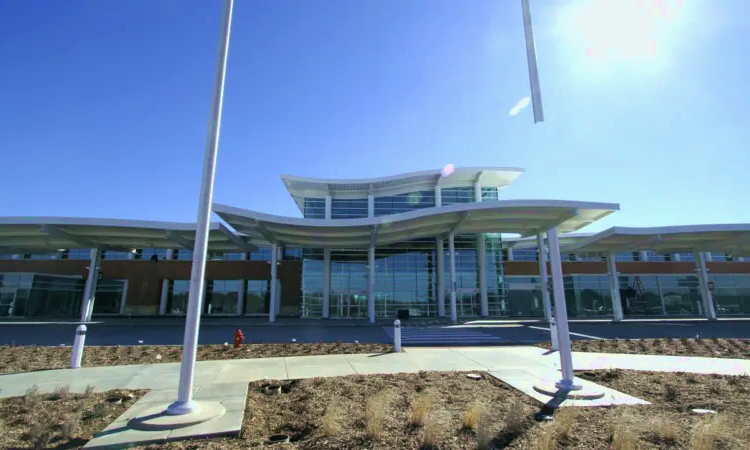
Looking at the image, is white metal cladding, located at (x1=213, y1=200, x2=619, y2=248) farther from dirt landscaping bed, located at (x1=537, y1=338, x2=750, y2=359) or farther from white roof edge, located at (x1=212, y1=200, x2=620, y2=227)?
dirt landscaping bed, located at (x1=537, y1=338, x2=750, y2=359)

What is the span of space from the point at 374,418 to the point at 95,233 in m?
28.3

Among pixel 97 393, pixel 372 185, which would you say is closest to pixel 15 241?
pixel 372 185

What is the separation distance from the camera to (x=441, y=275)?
32719 mm

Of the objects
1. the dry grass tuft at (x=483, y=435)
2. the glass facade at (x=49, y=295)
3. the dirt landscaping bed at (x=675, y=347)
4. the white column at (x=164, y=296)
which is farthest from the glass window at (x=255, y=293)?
the dry grass tuft at (x=483, y=435)

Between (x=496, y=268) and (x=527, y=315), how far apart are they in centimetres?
682

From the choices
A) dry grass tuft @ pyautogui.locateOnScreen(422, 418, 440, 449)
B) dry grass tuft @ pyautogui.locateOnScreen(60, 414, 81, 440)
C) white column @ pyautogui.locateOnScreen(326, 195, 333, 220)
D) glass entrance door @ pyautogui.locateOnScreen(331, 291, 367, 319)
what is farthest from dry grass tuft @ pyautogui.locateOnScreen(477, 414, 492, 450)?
white column @ pyautogui.locateOnScreen(326, 195, 333, 220)

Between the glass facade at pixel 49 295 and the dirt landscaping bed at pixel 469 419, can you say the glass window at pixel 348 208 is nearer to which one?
the glass facade at pixel 49 295

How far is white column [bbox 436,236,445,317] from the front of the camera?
32.1 m

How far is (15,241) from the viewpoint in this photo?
28.8m

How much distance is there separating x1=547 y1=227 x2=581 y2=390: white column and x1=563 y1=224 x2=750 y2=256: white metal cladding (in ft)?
76.0

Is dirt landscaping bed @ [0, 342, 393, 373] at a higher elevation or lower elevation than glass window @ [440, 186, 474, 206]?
lower

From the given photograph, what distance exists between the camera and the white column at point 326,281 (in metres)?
32.3

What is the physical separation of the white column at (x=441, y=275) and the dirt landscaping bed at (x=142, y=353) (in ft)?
62.4

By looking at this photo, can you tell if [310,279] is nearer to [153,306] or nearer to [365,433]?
[153,306]
